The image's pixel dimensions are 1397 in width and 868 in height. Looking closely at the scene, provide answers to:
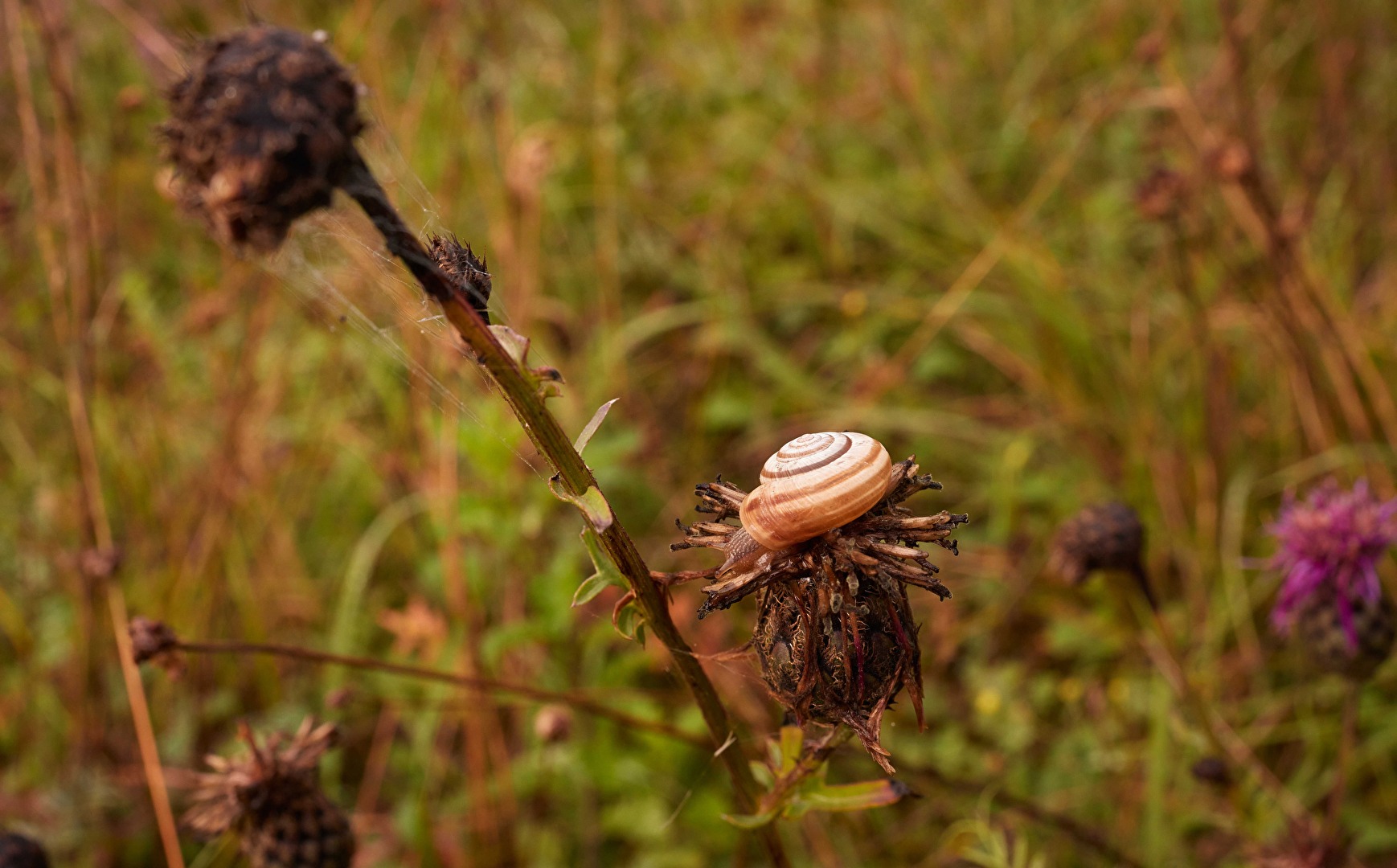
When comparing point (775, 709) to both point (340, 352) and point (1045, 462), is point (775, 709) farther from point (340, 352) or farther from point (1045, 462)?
point (340, 352)

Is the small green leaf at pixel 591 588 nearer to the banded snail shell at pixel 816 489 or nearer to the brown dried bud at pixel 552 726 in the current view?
the banded snail shell at pixel 816 489

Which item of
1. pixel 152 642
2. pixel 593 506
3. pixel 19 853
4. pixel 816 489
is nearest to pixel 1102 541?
pixel 816 489

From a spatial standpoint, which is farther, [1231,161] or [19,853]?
[1231,161]

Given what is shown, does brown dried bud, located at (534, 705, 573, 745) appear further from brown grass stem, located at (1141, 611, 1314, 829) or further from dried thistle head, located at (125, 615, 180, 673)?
brown grass stem, located at (1141, 611, 1314, 829)

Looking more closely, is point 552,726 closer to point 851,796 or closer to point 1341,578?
point 851,796

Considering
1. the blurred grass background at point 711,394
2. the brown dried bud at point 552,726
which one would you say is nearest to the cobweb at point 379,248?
the blurred grass background at point 711,394

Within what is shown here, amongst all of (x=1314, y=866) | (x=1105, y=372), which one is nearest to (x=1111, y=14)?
(x=1105, y=372)
